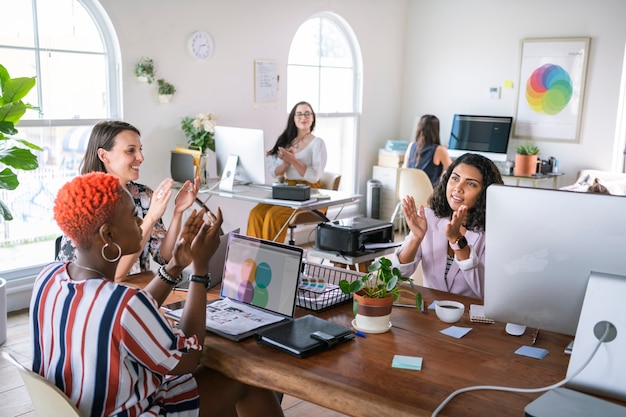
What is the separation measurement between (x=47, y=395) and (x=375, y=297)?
0.90m

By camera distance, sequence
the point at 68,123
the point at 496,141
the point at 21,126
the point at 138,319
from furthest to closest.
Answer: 1. the point at 496,141
2. the point at 68,123
3. the point at 21,126
4. the point at 138,319

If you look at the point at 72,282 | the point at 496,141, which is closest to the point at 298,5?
the point at 496,141

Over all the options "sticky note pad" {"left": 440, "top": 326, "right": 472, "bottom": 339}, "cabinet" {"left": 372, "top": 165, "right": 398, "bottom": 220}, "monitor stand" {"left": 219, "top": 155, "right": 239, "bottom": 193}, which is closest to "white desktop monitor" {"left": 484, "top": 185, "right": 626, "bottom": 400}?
"sticky note pad" {"left": 440, "top": 326, "right": 472, "bottom": 339}

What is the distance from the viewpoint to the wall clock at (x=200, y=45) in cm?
488

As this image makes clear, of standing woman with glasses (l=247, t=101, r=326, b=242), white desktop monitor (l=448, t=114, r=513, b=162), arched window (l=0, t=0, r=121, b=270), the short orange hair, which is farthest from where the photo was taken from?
white desktop monitor (l=448, t=114, r=513, b=162)

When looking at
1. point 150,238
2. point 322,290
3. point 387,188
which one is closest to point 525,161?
point 387,188

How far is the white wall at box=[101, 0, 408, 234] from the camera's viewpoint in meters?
4.54

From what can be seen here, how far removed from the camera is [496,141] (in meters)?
6.51

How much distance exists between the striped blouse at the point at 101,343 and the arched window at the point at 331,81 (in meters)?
4.66

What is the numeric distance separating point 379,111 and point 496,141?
1369 mm

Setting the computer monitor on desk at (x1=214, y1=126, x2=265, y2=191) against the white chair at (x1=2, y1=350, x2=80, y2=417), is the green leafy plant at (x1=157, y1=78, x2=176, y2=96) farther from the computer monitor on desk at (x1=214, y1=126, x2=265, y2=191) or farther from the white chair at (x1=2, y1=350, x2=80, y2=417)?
the white chair at (x1=2, y1=350, x2=80, y2=417)

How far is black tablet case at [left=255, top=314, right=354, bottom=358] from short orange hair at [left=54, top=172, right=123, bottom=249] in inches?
21.3

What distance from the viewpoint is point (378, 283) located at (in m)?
1.88

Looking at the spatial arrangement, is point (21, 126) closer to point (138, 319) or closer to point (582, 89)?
point (138, 319)
